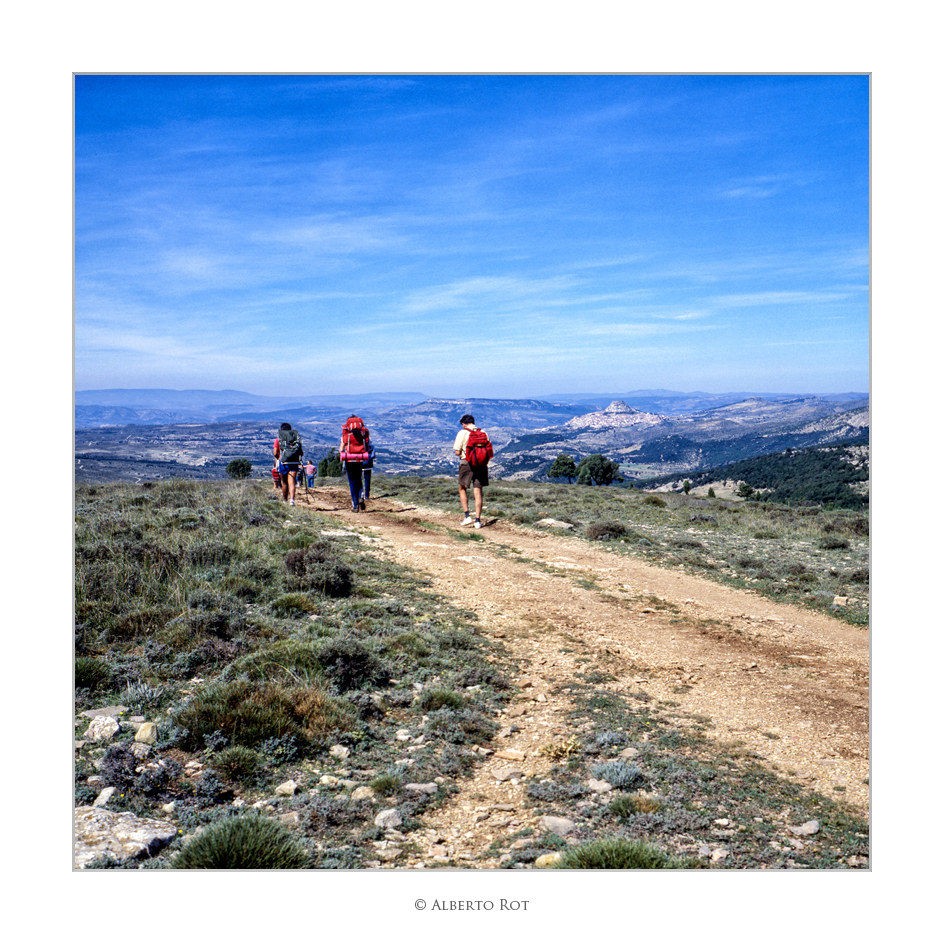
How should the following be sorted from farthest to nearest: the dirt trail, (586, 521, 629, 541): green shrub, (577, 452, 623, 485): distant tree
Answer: (577, 452, 623, 485): distant tree
(586, 521, 629, 541): green shrub
the dirt trail

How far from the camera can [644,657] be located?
7199 mm

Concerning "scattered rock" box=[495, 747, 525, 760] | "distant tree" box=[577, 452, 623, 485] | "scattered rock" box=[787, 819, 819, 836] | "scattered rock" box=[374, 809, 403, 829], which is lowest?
"scattered rock" box=[495, 747, 525, 760]

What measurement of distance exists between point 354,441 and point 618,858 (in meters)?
14.3

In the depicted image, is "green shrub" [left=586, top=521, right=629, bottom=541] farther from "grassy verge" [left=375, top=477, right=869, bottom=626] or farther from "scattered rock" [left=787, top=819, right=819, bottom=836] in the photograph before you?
"scattered rock" [left=787, top=819, right=819, bottom=836]

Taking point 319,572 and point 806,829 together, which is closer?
point 806,829

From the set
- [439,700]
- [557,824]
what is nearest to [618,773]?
[557,824]

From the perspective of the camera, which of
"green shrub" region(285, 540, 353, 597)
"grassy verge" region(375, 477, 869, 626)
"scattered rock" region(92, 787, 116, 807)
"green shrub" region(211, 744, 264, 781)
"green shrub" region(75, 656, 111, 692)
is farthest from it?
"grassy verge" region(375, 477, 869, 626)

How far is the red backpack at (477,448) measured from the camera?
14.2 m

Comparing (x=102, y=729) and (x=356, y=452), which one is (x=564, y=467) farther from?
(x=102, y=729)

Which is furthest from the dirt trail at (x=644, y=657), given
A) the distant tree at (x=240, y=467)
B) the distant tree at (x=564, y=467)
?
the distant tree at (x=564, y=467)

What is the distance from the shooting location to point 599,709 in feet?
18.7

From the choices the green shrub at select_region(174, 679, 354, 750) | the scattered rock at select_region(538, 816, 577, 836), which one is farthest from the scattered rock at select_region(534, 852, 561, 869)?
the green shrub at select_region(174, 679, 354, 750)

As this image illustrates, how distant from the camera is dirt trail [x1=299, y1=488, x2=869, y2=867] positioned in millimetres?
4555

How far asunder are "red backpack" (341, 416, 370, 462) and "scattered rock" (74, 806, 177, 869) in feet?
42.5
